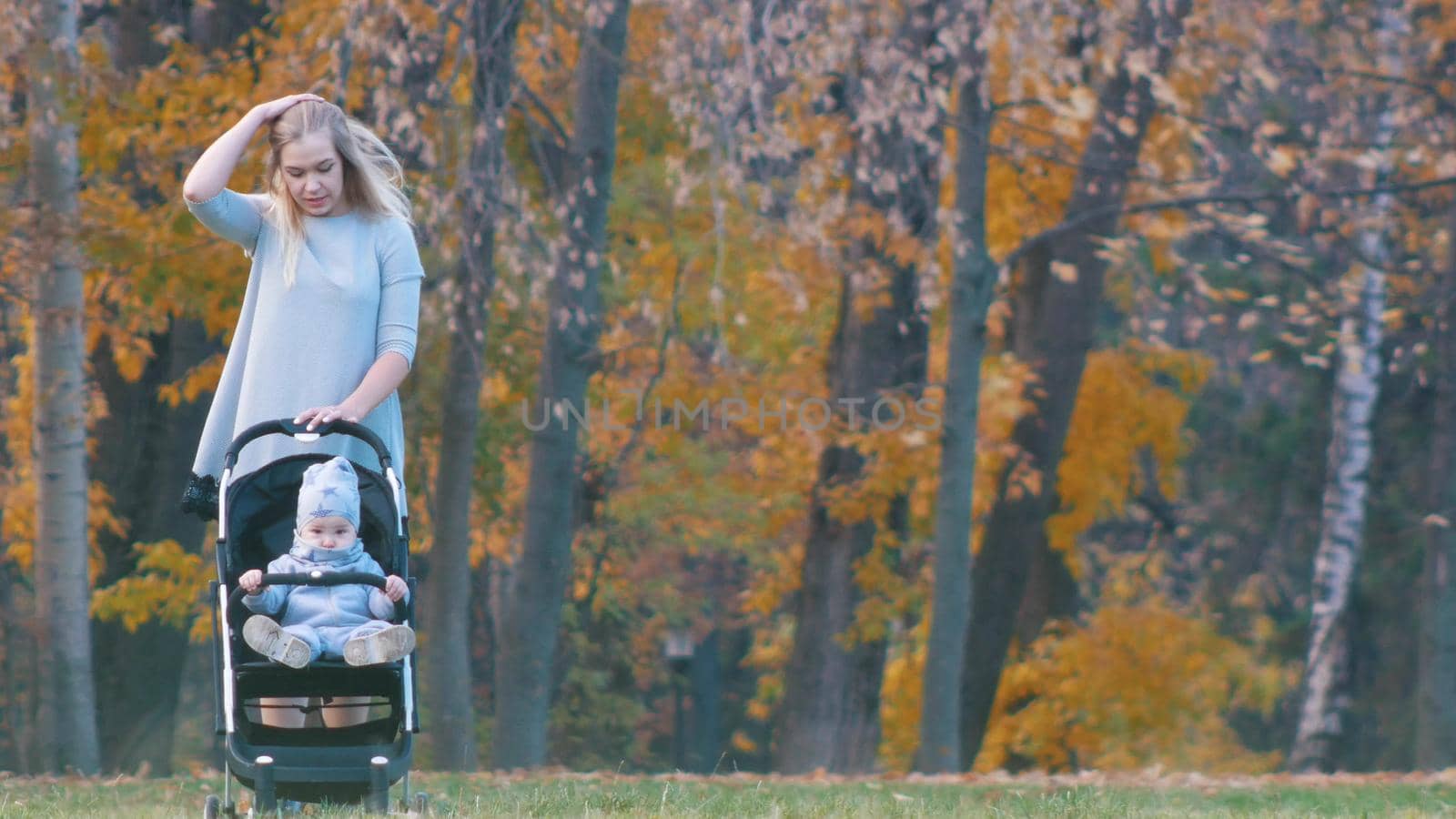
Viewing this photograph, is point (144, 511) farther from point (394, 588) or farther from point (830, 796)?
point (394, 588)

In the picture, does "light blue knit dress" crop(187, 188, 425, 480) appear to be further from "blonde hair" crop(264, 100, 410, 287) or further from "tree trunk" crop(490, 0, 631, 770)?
"tree trunk" crop(490, 0, 631, 770)

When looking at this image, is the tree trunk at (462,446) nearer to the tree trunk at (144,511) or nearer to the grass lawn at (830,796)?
the tree trunk at (144,511)

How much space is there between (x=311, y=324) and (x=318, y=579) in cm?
86

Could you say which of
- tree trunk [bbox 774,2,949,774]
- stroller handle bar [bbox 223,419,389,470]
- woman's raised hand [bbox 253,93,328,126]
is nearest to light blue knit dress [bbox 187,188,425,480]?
stroller handle bar [bbox 223,419,389,470]

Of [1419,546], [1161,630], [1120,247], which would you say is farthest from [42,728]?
[1419,546]

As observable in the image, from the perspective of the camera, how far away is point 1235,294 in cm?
1328

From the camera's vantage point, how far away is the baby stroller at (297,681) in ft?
16.6

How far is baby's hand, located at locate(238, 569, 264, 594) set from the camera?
4.91 metres

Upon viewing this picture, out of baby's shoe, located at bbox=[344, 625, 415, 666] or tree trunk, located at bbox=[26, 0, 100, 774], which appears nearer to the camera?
baby's shoe, located at bbox=[344, 625, 415, 666]

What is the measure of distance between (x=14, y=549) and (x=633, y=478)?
9864 millimetres

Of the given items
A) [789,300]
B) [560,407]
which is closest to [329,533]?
[560,407]

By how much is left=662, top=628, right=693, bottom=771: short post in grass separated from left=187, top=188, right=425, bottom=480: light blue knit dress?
23154 mm

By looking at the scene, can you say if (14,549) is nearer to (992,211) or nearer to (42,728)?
(42,728)

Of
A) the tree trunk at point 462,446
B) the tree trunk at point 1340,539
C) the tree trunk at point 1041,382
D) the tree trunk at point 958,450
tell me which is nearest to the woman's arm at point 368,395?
the tree trunk at point 462,446
